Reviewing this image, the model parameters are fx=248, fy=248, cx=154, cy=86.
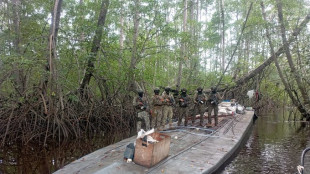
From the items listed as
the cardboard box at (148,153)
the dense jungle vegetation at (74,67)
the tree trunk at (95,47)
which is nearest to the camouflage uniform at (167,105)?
Result: the dense jungle vegetation at (74,67)

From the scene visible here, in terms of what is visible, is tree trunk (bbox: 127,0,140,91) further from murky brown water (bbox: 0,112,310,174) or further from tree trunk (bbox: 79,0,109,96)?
murky brown water (bbox: 0,112,310,174)

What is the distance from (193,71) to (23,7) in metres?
11.5

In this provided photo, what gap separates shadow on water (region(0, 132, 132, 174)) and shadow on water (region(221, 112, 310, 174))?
191 inches

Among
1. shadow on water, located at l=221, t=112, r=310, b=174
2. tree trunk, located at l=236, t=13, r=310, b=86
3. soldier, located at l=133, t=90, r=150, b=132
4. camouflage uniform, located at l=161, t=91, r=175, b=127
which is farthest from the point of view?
tree trunk, located at l=236, t=13, r=310, b=86

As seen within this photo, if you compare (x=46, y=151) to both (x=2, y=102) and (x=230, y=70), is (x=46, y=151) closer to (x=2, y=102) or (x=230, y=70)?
(x=2, y=102)

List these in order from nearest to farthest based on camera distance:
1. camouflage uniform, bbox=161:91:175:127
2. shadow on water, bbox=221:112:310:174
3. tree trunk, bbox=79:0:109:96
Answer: shadow on water, bbox=221:112:310:174, camouflage uniform, bbox=161:91:175:127, tree trunk, bbox=79:0:109:96

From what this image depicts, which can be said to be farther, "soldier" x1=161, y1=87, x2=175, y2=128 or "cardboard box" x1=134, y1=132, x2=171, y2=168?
"soldier" x1=161, y1=87, x2=175, y2=128

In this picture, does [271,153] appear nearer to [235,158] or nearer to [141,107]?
[235,158]

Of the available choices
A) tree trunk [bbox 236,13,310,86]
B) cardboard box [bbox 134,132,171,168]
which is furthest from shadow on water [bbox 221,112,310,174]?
tree trunk [bbox 236,13,310,86]

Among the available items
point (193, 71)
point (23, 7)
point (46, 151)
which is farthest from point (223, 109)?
point (23, 7)

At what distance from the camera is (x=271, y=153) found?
8875mm

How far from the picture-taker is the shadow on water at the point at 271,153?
7.11 m

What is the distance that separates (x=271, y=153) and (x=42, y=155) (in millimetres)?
7910

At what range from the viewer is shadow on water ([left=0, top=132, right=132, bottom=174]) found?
271 inches
